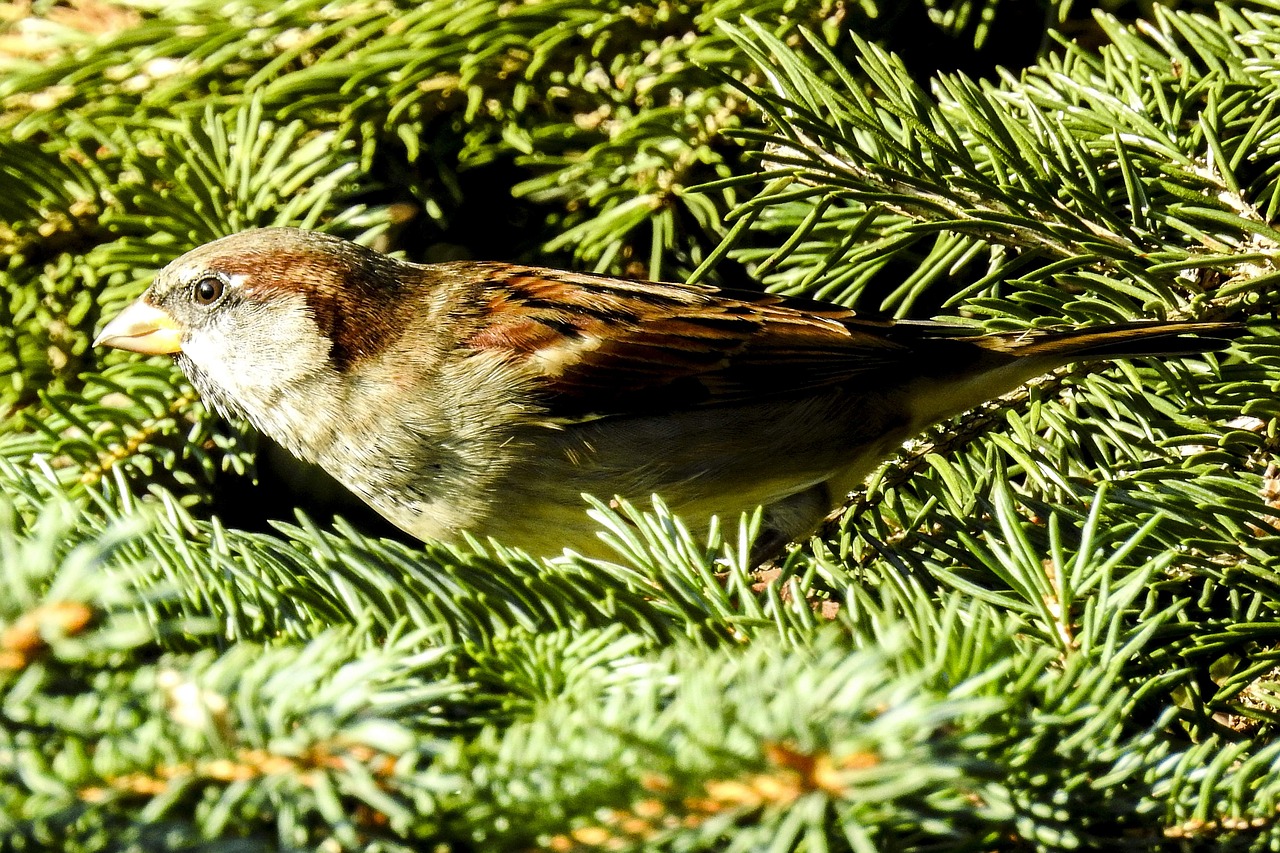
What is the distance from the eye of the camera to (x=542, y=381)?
1.99 meters

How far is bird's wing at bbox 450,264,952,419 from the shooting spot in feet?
6.73

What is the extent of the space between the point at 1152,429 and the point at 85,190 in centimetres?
171

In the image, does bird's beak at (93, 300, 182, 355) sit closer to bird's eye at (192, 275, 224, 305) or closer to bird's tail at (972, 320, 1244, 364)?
bird's eye at (192, 275, 224, 305)

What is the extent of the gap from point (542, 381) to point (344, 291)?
0.46 m

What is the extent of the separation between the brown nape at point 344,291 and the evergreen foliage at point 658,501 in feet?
0.26

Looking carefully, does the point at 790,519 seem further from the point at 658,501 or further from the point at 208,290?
the point at 208,290

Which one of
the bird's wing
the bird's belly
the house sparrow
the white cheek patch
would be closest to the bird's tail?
the house sparrow

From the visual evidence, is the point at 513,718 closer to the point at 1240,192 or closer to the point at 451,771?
the point at 451,771

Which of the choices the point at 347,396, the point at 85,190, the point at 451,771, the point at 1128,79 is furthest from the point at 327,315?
the point at 451,771

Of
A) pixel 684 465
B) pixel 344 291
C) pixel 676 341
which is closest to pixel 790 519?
pixel 684 465

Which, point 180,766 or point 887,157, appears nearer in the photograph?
point 180,766

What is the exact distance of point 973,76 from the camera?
7.38ft

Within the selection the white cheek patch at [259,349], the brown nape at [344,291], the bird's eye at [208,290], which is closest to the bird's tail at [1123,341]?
the brown nape at [344,291]

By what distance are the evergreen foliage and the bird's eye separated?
0.08m
